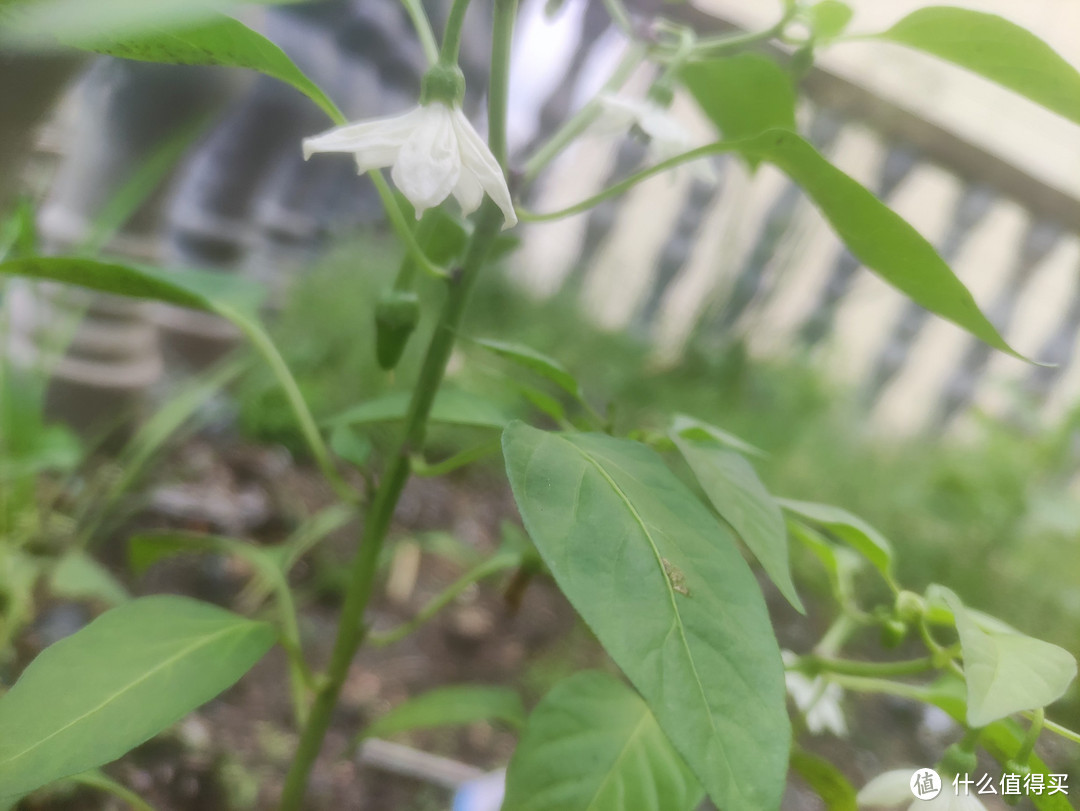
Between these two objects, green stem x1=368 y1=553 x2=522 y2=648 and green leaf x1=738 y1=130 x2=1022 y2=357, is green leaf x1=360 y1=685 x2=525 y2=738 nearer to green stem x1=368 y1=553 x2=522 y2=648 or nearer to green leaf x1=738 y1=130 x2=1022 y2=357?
green stem x1=368 y1=553 x2=522 y2=648

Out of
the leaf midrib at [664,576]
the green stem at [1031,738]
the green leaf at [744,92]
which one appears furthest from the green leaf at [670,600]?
the green leaf at [744,92]

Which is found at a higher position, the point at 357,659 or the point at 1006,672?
the point at 1006,672

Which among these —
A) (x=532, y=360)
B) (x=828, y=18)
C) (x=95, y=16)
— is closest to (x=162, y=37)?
(x=95, y=16)

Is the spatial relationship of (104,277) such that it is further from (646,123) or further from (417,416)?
(646,123)

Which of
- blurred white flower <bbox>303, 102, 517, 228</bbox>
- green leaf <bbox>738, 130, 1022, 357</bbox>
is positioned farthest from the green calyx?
green leaf <bbox>738, 130, 1022, 357</bbox>

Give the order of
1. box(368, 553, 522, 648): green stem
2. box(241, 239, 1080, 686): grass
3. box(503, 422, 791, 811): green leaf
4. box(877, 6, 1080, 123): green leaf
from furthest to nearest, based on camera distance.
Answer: box(241, 239, 1080, 686): grass → box(368, 553, 522, 648): green stem → box(877, 6, 1080, 123): green leaf → box(503, 422, 791, 811): green leaf

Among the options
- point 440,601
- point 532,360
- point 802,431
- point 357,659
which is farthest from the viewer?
point 802,431

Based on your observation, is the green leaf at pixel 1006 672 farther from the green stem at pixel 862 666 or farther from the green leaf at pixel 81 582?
the green leaf at pixel 81 582
